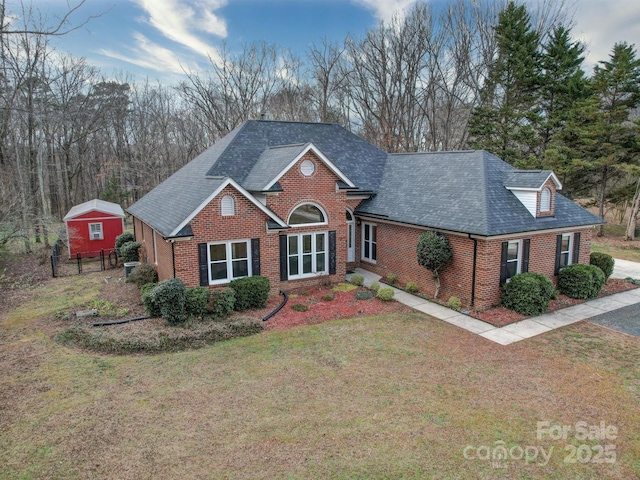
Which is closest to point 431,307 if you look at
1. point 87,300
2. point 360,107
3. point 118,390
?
point 118,390

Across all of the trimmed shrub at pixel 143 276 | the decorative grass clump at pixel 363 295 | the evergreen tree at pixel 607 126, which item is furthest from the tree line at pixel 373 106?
the decorative grass clump at pixel 363 295

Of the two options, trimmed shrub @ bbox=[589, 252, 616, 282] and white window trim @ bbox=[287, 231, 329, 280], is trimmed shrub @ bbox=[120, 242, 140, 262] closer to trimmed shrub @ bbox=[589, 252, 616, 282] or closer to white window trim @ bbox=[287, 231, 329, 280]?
white window trim @ bbox=[287, 231, 329, 280]

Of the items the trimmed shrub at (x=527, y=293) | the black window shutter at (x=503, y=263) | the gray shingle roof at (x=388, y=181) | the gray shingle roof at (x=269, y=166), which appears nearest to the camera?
the trimmed shrub at (x=527, y=293)

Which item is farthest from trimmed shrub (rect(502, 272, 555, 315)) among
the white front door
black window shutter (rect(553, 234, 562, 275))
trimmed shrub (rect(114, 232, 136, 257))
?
trimmed shrub (rect(114, 232, 136, 257))

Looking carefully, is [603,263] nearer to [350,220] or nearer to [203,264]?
[350,220]

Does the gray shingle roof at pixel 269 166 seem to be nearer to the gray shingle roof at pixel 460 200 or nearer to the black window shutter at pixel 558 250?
the gray shingle roof at pixel 460 200

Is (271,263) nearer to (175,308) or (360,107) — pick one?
(175,308)
